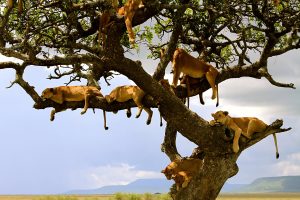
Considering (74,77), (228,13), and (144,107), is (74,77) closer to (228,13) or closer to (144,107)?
(144,107)

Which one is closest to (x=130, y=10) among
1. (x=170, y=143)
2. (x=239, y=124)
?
(x=239, y=124)

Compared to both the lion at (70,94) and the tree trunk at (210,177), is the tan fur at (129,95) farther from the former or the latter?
the tree trunk at (210,177)

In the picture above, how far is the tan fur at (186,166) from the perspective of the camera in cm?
1445

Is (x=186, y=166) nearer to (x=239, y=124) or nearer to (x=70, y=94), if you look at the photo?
(x=239, y=124)

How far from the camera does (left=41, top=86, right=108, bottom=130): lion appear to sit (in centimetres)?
1402

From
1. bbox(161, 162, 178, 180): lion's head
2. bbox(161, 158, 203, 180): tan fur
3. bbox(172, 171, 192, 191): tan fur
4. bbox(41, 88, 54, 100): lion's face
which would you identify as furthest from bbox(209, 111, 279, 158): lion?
bbox(41, 88, 54, 100): lion's face

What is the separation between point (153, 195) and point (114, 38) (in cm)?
2472

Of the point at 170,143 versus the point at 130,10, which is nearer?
the point at 130,10

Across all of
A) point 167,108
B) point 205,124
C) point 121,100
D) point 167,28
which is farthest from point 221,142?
point 167,28

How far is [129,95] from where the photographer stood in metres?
13.8

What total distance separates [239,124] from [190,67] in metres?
1.98

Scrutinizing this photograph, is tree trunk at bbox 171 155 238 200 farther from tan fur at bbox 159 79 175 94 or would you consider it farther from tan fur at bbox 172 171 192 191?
tan fur at bbox 159 79 175 94

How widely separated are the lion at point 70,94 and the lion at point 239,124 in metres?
3.34

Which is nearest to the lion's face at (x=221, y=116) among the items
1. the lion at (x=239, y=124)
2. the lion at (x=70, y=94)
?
the lion at (x=239, y=124)
